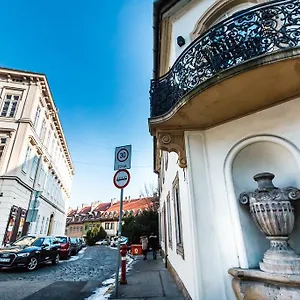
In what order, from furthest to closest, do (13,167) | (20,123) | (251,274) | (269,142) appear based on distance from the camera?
(20,123)
(13,167)
(269,142)
(251,274)

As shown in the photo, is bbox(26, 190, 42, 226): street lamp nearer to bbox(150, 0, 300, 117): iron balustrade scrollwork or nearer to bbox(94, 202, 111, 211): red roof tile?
bbox(150, 0, 300, 117): iron balustrade scrollwork

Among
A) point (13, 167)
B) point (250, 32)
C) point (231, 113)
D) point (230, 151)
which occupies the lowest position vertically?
point (230, 151)

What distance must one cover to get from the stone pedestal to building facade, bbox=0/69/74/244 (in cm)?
1616

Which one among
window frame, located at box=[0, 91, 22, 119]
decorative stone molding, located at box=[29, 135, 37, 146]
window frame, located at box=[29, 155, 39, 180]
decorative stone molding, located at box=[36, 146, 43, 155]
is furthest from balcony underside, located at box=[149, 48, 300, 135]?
decorative stone molding, located at box=[36, 146, 43, 155]

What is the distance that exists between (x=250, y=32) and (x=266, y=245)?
148 inches

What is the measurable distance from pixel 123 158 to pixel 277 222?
3661 mm

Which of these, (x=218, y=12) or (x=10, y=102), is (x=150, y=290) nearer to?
(x=218, y=12)

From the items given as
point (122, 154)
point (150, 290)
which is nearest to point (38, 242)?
point (150, 290)

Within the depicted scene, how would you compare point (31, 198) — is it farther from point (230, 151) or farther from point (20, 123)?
point (230, 151)

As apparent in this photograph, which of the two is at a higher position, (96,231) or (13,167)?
(13,167)

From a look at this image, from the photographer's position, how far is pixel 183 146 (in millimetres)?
4789

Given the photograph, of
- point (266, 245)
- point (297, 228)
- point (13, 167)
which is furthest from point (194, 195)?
→ point (13, 167)

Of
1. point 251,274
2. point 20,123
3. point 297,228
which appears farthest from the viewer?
point 20,123

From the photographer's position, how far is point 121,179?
5488 mm
